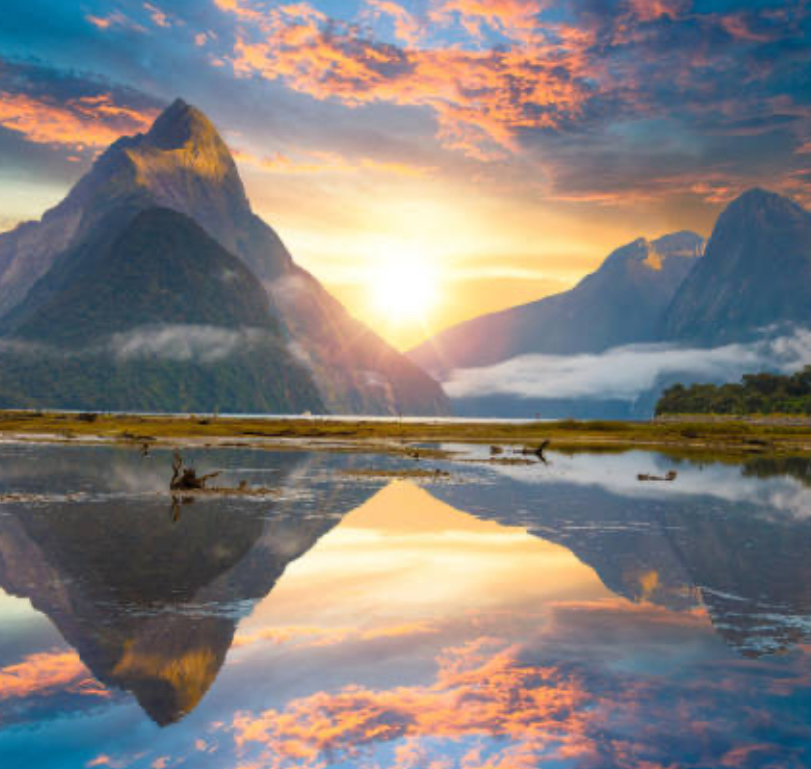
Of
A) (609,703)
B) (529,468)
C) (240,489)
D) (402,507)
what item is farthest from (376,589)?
(529,468)

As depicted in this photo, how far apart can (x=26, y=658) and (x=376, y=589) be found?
10.7 metres

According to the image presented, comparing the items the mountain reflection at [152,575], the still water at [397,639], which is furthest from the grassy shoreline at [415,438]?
the still water at [397,639]

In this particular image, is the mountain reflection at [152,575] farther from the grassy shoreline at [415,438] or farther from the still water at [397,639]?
the grassy shoreline at [415,438]

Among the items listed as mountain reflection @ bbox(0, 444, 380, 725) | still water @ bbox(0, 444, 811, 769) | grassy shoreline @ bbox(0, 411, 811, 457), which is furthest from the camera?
grassy shoreline @ bbox(0, 411, 811, 457)

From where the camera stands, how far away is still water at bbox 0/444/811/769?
1348 cm

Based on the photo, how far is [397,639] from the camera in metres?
19.5

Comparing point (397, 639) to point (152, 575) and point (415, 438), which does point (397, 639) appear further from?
point (415, 438)

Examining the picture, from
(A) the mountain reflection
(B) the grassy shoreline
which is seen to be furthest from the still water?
(B) the grassy shoreline

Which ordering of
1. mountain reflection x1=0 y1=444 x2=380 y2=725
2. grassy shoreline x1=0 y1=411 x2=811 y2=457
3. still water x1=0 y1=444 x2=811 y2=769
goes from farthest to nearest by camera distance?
grassy shoreline x1=0 y1=411 x2=811 y2=457, mountain reflection x1=0 y1=444 x2=380 y2=725, still water x1=0 y1=444 x2=811 y2=769

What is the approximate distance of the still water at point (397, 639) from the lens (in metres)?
13.5

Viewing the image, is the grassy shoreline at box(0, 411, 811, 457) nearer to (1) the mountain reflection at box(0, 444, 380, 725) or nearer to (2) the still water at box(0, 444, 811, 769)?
(1) the mountain reflection at box(0, 444, 380, 725)

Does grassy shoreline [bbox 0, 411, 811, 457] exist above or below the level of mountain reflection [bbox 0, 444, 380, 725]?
below

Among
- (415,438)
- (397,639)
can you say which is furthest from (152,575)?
(415,438)

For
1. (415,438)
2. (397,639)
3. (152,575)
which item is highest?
(397,639)
